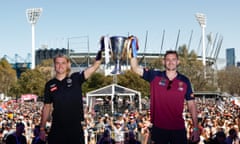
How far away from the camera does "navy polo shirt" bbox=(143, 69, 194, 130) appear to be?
4.71 m

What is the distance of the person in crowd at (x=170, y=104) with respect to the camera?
472cm

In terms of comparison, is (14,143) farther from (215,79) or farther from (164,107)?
(215,79)

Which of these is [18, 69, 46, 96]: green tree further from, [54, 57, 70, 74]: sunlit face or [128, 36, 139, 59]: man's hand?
[54, 57, 70, 74]: sunlit face

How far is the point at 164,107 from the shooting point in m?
4.72

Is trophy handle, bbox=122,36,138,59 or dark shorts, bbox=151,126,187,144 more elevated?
trophy handle, bbox=122,36,138,59

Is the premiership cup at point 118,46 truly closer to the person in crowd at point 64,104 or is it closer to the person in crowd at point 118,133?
the person in crowd at point 64,104

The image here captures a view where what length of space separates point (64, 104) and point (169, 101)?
1117mm

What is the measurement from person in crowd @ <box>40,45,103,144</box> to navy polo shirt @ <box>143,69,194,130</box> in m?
0.82

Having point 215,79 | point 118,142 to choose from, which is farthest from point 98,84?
point 118,142

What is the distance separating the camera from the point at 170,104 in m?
4.71

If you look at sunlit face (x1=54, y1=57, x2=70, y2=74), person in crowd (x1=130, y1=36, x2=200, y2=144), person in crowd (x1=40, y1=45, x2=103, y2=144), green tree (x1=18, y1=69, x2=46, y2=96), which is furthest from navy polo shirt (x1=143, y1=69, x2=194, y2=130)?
green tree (x1=18, y1=69, x2=46, y2=96)

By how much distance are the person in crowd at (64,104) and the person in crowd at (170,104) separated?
32.0 inches

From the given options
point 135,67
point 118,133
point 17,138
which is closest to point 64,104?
point 135,67

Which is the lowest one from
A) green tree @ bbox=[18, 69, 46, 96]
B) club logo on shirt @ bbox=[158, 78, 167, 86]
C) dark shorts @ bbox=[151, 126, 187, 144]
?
green tree @ bbox=[18, 69, 46, 96]
